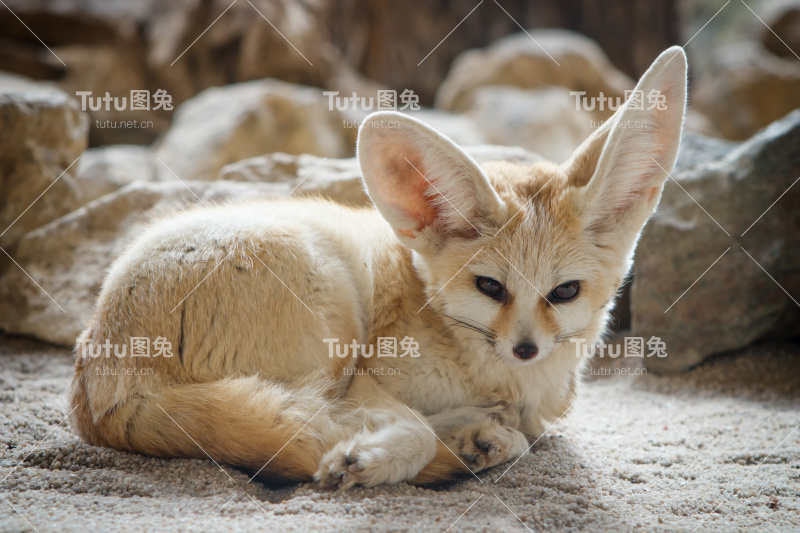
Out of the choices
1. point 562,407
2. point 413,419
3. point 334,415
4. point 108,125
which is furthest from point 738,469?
point 108,125

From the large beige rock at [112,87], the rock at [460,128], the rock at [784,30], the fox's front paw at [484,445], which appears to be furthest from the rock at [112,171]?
the rock at [784,30]

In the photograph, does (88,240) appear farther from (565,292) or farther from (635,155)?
(635,155)

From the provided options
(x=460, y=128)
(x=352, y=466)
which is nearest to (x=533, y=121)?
(x=460, y=128)

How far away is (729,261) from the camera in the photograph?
3.32 metres

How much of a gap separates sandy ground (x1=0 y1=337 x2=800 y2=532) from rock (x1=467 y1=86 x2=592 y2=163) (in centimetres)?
430

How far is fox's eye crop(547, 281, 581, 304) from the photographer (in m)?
2.11

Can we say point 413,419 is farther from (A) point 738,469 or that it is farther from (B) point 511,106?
(B) point 511,106

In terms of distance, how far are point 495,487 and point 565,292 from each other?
2.33ft

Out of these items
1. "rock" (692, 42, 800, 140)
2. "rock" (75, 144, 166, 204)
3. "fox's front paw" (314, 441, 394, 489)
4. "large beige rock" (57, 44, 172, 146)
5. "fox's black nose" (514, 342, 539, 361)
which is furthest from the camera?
"rock" (692, 42, 800, 140)

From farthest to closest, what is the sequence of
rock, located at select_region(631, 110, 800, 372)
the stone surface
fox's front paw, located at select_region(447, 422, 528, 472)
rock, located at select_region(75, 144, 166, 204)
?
rock, located at select_region(75, 144, 166, 204) < the stone surface < rock, located at select_region(631, 110, 800, 372) < fox's front paw, located at select_region(447, 422, 528, 472)

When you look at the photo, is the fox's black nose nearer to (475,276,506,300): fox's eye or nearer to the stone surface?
(475,276,506,300): fox's eye

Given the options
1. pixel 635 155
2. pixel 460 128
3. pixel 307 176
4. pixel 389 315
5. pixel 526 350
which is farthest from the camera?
pixel 460 128

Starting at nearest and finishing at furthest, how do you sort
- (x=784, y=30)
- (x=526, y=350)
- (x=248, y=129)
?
1. (x=526, y=350)
2. (x=248, y=129)
3. (x=784, y=30)

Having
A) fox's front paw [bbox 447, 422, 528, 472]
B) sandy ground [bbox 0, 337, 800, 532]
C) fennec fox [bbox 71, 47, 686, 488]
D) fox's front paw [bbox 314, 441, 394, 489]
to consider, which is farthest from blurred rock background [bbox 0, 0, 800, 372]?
fox's front paw [bbox 314, 441, 394, 489]
